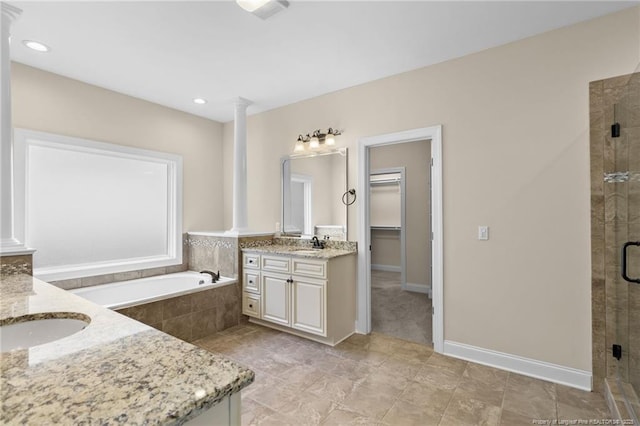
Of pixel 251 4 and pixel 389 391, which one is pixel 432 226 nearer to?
pixel 389 391

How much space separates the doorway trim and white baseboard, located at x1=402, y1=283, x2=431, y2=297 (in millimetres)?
1895

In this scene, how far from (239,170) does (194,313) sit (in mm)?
1721

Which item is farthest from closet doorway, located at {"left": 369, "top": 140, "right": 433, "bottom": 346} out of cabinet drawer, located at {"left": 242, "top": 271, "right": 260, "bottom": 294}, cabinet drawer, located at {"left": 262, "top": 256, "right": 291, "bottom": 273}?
cabinet drawer, located at {"left": 242, "top": 271, "right": 260, "bottom": 294}

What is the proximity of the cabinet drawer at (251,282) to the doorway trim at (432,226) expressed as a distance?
1.12m

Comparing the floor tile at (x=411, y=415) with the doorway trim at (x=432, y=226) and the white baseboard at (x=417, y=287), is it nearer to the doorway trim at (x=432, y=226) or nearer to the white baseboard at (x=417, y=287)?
the doorway trim at (x=432, y=226)

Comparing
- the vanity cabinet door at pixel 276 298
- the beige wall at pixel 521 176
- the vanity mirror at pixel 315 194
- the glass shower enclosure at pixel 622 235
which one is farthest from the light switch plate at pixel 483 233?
the vanity cabinet door at pixel 276 298

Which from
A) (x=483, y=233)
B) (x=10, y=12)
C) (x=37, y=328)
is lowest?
(x=37, y=328)

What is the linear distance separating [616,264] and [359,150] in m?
2.27

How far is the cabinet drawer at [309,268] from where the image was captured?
2.98m

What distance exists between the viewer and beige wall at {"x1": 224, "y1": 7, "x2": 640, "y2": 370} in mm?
2266

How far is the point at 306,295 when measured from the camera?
3.09 m

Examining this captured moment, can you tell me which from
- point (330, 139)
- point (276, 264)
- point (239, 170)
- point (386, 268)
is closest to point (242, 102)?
point (239, 170)

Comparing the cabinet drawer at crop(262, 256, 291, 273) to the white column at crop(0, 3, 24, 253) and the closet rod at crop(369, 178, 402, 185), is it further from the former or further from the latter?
Result: the closet rod at crop(369, 178, 402, 185)

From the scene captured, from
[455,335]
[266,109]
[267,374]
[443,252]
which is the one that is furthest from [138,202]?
[455,335]
